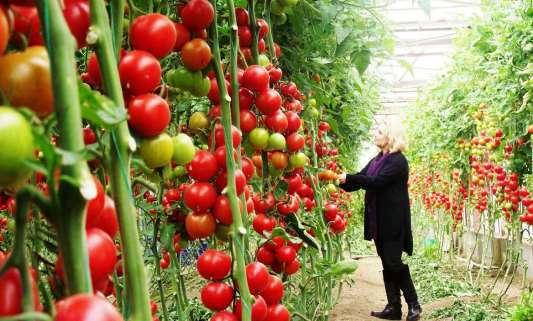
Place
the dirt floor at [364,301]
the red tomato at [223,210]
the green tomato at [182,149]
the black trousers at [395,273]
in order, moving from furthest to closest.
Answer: the dirt floor at [364,301], the black trousers at [395,273], the red tomato at [223,210], the green tomato at [182,149]

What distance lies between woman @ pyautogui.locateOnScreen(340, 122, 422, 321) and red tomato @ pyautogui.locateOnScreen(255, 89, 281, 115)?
220 centimetres

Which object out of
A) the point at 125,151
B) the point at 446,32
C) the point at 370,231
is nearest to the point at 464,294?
the point at 370,231

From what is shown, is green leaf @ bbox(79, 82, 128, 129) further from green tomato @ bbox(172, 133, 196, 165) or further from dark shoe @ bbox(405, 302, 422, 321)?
dark shoe @ bbox(405, 302, 422, 321)

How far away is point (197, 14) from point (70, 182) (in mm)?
669

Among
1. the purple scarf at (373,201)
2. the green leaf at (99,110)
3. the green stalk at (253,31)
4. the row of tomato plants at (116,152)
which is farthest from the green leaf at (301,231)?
the purple scarf at (373,201)

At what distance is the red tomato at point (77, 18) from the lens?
1.45ft

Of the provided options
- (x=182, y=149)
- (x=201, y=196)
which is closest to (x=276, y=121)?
(x=201, y=196)

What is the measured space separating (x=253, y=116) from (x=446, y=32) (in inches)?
322

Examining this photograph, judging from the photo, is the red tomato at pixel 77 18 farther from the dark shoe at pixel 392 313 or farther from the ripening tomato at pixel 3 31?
the dark shoe at pixel 392 313

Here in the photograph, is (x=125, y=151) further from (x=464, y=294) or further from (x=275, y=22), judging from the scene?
(x=464, y=294)

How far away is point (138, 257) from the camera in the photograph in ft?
1.41

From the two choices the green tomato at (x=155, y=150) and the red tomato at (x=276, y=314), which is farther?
the red tomato at (x=276, y=314)

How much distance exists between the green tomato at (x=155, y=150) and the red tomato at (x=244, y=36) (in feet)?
2.40

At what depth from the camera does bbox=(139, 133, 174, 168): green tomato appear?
597mm
